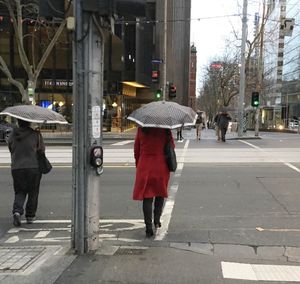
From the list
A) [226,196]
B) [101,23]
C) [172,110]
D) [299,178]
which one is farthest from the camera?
[299,178]

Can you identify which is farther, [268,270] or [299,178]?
[299,178]

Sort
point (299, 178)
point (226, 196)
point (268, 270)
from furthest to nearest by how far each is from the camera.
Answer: point (299, 178)
point (226, 196)
point (268, 270)

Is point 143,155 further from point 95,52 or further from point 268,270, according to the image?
point 268,270

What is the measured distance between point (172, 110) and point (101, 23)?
1398 mm

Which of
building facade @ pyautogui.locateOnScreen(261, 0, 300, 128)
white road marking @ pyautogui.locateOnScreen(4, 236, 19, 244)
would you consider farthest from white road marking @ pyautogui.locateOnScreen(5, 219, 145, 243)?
building facade @ pyautogui.locateOnScreen(261, 0, 300, 128)

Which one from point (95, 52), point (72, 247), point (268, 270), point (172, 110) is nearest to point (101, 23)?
point (95, 52)

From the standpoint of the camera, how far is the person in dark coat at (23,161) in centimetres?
701

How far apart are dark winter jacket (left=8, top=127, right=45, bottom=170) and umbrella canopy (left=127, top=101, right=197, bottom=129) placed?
1.84m

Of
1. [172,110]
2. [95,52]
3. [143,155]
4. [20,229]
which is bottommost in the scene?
[20,229]

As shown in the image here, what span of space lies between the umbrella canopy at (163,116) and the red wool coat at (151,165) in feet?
0.89

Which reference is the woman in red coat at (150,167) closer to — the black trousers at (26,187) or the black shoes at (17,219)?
the black trousers at (26,187)

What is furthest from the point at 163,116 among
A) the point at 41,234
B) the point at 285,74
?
the point at 285,74

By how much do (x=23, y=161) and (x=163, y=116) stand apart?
2.37 m

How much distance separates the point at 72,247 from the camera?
5.58m
